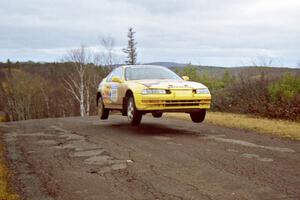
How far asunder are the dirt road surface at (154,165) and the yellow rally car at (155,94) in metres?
0.60

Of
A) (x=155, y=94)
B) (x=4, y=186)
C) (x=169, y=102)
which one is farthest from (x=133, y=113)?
(x=4, y=186)

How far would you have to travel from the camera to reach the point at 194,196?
4406 mm

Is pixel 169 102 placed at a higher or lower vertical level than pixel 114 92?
lower

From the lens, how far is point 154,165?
6.04m

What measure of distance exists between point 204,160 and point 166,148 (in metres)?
1.28

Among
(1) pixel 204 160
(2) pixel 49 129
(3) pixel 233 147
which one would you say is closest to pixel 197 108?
(3) pixel 233 147

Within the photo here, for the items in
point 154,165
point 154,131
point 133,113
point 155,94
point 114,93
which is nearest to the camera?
point 154,165

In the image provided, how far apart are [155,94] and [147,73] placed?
162cm

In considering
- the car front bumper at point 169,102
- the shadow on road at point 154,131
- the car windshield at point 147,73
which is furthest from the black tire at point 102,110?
the car front bumper at point 169,102

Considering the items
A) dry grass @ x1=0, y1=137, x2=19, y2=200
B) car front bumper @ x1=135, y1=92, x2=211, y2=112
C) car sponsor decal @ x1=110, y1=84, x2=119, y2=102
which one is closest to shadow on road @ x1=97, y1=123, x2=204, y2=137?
car front bumper @ x1=135, y1=92, x2=211, y2=112

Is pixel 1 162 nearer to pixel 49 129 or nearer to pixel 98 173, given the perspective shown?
pixel 98 173

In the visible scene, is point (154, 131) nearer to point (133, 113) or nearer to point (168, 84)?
point (133, 113)

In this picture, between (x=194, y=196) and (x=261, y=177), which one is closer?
(x=194, y=196)

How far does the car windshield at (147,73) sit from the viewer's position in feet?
34.5
